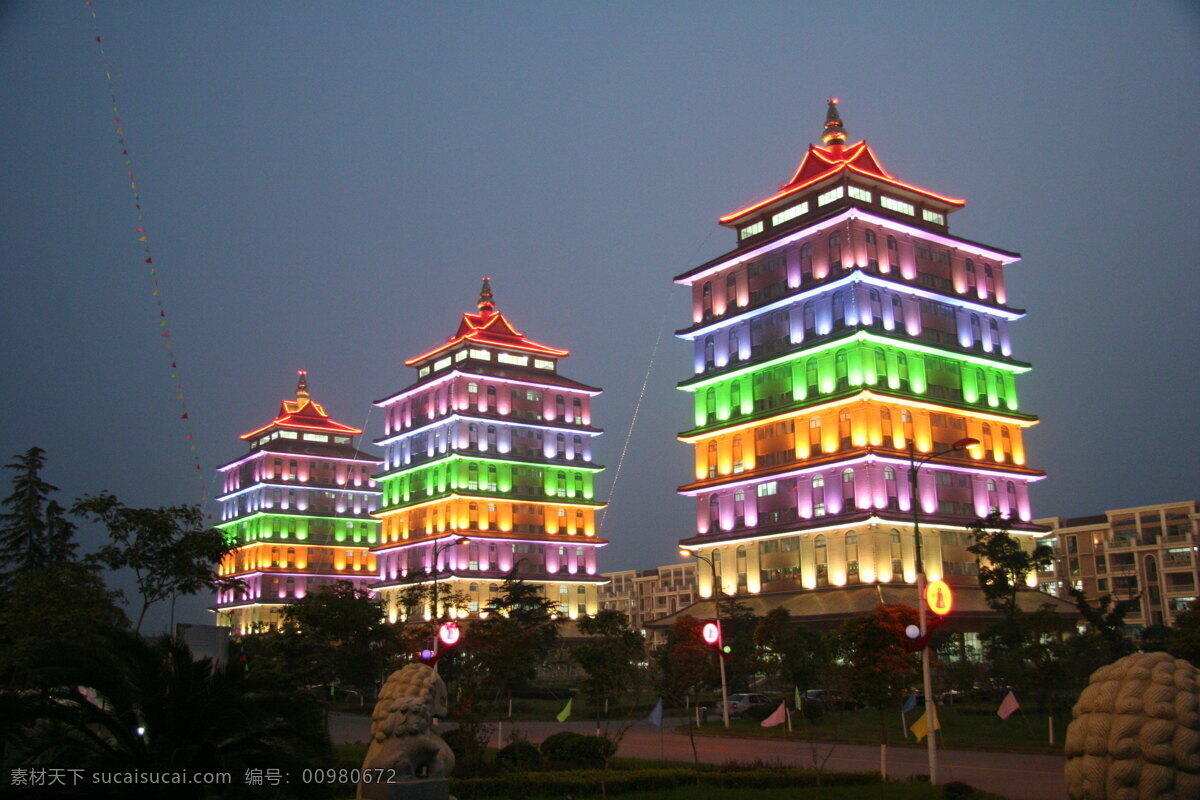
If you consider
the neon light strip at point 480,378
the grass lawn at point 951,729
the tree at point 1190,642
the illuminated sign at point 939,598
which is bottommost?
the grass lawn at point 951,729

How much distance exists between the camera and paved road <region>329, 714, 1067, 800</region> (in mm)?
24266

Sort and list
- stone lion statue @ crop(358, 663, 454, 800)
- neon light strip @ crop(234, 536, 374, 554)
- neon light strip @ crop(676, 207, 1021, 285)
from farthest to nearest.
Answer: neon light strip @ crop(234, 536, 374, 554), neon light strip @ crop(676, 207, 1021, 285), stone lion statue @ crop(358, 663, 454, 800)

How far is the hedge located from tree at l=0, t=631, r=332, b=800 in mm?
7415

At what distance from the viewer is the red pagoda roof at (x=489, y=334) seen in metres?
92.5

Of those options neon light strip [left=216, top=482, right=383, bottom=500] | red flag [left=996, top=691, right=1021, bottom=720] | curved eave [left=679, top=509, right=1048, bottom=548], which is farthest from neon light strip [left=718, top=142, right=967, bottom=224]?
neon light strip [left=216, top=482, right=383, bottom=500]

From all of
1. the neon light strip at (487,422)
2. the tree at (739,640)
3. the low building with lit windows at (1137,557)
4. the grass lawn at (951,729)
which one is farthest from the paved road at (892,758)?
the low building with lit windows at (1137,557)

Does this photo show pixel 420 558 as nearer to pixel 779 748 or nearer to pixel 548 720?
pixel 548 720

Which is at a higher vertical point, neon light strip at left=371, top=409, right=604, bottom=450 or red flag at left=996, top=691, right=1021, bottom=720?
neon light strip at left=371, top=409, right=604, bottom=450

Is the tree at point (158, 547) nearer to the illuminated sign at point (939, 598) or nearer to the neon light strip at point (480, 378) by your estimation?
the illuminated sign at point (939, 598)

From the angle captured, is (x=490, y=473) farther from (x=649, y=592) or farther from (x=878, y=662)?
(x=649, y=592)

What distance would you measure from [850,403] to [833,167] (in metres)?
14.9

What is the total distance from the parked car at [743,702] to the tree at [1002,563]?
12777 mm

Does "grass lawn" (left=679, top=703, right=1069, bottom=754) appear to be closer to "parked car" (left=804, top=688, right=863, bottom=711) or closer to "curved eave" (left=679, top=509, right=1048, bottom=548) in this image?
"parked car" (left=804, top=688, right=863, bottom=711)

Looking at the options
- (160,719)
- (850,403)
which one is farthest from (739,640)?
(160,719)
